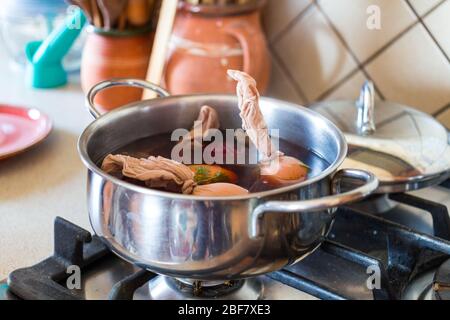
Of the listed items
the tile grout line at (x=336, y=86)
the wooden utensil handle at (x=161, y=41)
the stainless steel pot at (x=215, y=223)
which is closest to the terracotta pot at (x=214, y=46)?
the wooden utensil handle at (x=161, y=41)

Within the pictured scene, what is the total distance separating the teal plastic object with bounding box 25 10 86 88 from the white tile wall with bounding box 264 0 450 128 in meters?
0.33

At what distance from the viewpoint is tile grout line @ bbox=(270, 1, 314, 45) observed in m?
1.00

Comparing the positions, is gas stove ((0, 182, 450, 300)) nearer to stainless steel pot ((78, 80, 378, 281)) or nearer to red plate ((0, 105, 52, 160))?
stainless steel pot ((78, 80, 378, 281))

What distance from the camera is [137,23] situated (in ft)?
3.31

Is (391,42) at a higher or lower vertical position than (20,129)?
higher

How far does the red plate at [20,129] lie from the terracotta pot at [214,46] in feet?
0.71

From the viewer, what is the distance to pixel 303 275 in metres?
0.67

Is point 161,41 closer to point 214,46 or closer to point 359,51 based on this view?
point 214,46

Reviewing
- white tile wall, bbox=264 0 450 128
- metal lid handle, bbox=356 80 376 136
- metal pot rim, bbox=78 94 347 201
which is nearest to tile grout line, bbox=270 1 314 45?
white tile wall, bbox=264 0 450 128

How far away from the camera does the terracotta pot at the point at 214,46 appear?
928 millimetres

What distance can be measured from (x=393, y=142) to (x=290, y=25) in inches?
12.9

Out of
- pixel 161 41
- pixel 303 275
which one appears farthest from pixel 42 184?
pixel 303 275
